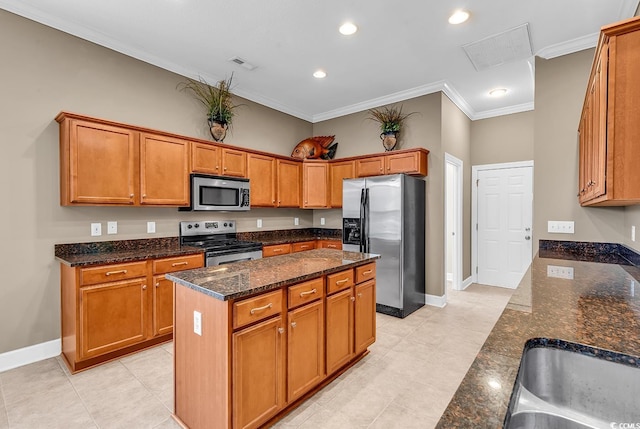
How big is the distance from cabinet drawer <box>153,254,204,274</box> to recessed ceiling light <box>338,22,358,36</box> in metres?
2.75

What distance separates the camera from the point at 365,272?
2.75 m

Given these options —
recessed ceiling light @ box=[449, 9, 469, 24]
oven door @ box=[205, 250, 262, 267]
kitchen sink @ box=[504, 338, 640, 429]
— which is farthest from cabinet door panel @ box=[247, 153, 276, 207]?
kitchen sink @ box=[504, 338, 640, 429]

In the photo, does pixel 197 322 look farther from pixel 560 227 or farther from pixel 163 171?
pixel 560 227

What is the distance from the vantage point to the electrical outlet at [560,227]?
9.91 ft

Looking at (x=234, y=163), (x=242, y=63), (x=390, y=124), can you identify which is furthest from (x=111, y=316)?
(x=390, y=124)

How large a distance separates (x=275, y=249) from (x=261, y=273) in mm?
2226

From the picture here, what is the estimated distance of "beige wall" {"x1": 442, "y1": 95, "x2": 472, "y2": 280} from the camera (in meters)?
4.45

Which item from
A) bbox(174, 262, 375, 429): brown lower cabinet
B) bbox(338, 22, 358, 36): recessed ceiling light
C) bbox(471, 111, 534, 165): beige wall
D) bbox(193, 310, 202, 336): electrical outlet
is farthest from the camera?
bbox(471, 111, 534, 165): beige wall

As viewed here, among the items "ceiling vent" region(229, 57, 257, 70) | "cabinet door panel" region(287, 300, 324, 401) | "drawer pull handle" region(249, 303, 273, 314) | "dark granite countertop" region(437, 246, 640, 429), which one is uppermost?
"ceiling vent" region(229, 57, 257, 70)

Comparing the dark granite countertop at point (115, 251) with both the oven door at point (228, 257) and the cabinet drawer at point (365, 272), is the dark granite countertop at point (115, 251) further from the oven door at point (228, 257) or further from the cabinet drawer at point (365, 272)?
the cabinet drawer at point (365, 272)

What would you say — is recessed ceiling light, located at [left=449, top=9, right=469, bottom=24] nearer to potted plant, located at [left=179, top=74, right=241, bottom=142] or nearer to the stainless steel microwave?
potted plant, located at [left=179, top=74, right=241, bottom=142]

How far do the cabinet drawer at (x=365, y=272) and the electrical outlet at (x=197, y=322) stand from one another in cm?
135

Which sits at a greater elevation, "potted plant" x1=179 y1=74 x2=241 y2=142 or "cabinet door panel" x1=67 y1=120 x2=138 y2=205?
"potted plant" x1=179 y1=74 x2=241 y2=142

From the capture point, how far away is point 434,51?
11.2ft
